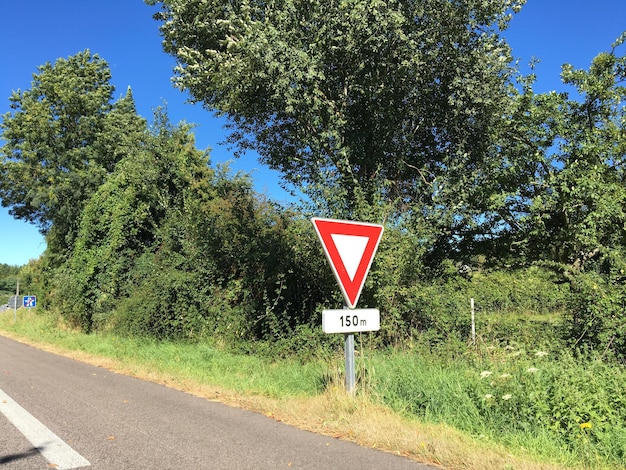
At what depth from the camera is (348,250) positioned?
19.7 ft

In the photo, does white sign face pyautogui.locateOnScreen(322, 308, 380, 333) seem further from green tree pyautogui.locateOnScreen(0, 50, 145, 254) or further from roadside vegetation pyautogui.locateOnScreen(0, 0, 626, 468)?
green tree pyautogui.locateOnScreen(0, 50, 145, 254)

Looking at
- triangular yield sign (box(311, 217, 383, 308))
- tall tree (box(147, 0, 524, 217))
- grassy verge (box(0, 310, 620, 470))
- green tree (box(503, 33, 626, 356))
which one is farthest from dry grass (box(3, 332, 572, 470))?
green tree (box(503, 33, 626, 356))

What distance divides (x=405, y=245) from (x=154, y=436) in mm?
6921

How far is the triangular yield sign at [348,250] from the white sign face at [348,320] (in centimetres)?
14

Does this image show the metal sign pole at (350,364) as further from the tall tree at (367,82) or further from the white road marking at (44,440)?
the tall tree at (367,82)

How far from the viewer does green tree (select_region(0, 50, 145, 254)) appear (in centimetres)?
3023

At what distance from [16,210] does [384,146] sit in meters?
33.0

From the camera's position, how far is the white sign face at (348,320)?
228 inches

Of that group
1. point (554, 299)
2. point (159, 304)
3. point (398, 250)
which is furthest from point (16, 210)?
point (554, 299)

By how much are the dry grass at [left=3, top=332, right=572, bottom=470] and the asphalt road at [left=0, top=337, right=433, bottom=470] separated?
0.18 m

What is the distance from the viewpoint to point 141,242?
22234mm

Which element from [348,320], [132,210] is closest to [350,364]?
[348,320]

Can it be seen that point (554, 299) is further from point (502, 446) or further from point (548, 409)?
point (502, 446)

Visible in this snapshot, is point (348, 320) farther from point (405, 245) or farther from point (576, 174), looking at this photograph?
point (576, 174)
